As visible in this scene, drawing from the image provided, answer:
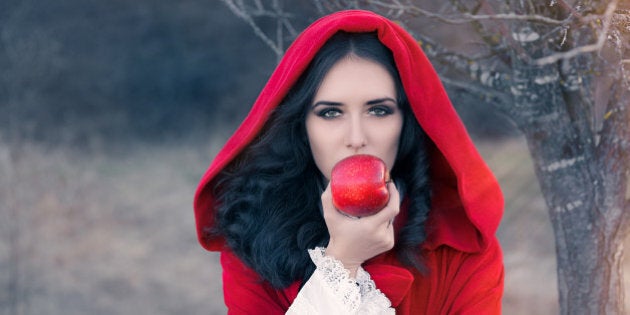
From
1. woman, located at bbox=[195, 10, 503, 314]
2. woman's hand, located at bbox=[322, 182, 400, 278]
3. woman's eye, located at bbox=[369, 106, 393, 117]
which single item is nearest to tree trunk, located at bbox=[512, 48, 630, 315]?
woman, located at bbox=[195, 10, 503, 314]

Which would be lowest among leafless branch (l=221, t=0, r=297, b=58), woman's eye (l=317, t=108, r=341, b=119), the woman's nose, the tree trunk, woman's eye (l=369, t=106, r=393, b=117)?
the woman's nose

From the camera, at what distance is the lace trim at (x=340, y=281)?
5.63 ft

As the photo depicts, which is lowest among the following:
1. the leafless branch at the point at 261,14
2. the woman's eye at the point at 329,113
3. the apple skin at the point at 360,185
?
the apple skin at the point at 360,185

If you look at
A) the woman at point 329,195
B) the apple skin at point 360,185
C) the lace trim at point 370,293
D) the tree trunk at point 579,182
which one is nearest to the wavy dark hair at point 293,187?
the woman at point 329,195

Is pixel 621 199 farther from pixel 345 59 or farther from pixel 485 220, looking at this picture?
pixel 345 59

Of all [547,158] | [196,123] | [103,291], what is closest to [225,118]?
[196,123]

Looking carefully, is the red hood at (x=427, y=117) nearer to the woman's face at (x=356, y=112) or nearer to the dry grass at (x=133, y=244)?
the woman's face at (x=356, y=112)

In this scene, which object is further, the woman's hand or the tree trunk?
the tree trunk

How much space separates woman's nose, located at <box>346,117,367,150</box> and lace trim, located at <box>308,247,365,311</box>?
27cm

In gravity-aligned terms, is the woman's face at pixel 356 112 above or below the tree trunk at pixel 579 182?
below

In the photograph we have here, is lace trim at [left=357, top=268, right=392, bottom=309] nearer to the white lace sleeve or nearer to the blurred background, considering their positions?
the white lace sleeve

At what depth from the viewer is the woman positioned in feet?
5.80

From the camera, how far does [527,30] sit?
245 cm

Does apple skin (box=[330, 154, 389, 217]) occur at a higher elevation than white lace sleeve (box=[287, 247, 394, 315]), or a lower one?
higher
